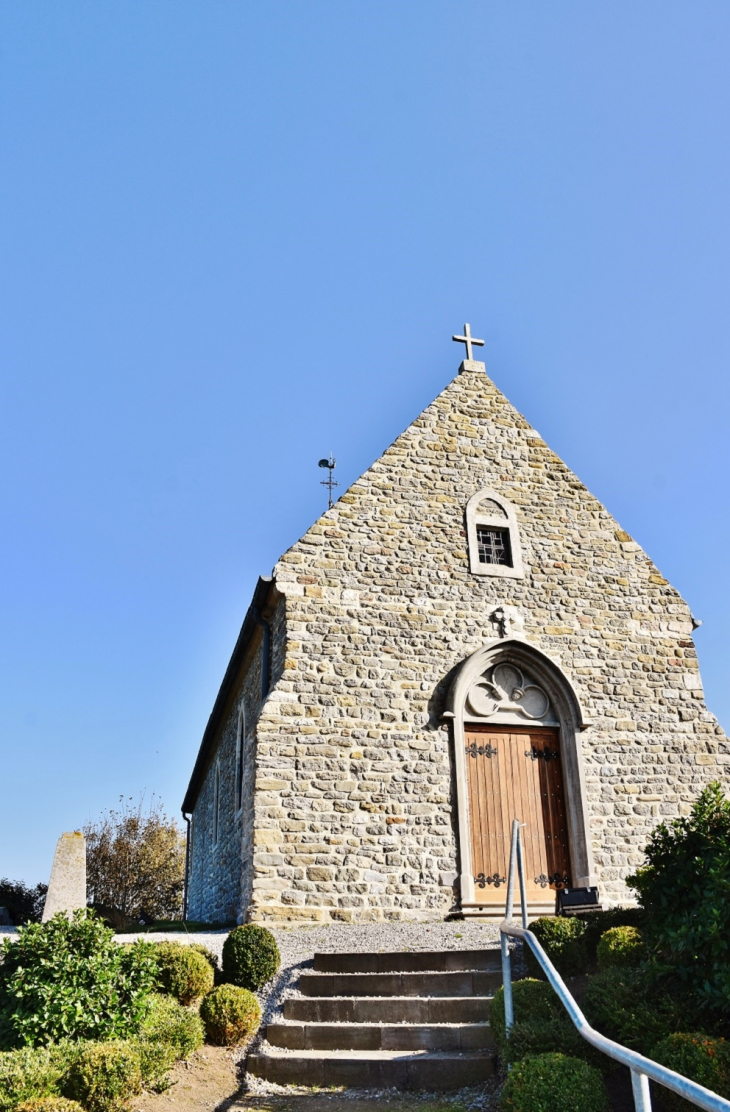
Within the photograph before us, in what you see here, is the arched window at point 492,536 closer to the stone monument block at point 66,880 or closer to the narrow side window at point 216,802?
the stone monument block at point 66,880

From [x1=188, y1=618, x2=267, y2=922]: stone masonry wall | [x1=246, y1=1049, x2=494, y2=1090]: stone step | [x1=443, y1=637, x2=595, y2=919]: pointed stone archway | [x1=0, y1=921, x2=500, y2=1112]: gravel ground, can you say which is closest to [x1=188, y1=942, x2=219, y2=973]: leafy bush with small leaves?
[x1=0, y1=921, x2=500, y2=1112]: gravel ground

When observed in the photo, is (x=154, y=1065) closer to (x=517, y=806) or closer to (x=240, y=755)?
(x=517, y=806)

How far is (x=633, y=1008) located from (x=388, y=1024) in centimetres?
226

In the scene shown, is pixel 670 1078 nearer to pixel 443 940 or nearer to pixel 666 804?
pixel 443 940

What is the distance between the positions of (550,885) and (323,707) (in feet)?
12.8

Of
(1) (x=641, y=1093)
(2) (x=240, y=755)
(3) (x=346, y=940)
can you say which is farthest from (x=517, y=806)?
(1) (x=641, y=1093)

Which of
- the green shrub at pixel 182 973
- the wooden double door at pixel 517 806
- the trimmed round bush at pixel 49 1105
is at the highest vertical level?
the wooden double door at pixel 517 806

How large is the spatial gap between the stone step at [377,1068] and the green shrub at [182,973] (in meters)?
0.91

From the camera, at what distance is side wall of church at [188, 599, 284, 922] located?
11.5 m

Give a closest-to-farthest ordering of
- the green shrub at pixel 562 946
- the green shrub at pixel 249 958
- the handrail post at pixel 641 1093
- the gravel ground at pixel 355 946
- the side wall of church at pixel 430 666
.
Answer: the handrail post at pixel 641 1093 → the gravel ground at pixel 355 946 → the green shrub at pixel 562 946 → the green shrub at pixel 249 958 → the side wall of church at pixel 430 666

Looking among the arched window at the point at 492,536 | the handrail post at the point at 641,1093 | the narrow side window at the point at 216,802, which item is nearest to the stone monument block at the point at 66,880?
the handrail post at the point at 641,1093

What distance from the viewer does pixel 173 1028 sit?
22.0ft

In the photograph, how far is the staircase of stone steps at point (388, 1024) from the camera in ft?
20.9

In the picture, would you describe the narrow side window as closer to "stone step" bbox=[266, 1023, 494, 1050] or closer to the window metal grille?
the window metal grille
